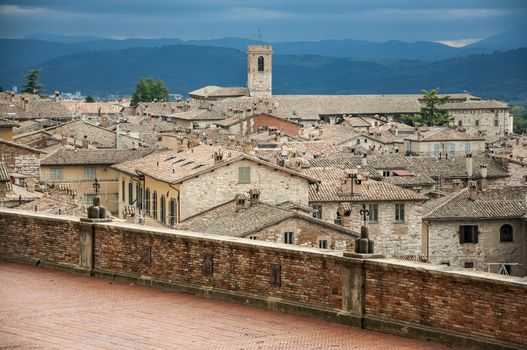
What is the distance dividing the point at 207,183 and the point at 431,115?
11772 cm

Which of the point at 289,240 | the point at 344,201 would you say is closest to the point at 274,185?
the point at 344,201

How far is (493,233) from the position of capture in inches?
2233

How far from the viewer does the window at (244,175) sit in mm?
49281

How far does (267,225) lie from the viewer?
3981cm

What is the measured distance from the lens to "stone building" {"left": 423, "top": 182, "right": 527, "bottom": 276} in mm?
55812

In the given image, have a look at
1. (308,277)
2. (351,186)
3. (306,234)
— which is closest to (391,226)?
(351,186)

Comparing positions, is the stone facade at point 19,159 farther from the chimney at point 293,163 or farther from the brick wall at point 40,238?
the brick wall at point 40,238

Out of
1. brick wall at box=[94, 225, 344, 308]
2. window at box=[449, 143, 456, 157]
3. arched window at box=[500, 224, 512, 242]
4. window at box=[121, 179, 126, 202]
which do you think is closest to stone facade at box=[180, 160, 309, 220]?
window at box=[121, 179, 126, 202]

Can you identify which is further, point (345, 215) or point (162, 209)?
point (345, 215)

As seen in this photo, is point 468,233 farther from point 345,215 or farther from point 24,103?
point 24,103

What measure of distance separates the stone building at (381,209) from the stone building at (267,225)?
1132 centimetres

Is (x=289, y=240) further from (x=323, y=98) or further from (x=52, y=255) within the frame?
(x=323, y=98)

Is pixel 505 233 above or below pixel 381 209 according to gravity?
below

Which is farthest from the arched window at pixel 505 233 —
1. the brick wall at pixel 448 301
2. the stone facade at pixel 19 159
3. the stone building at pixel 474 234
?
the brick wall at pixel 448 301
